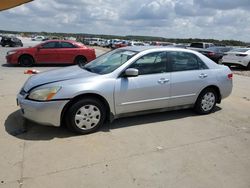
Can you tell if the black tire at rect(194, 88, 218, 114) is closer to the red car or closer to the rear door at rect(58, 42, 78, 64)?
the red car

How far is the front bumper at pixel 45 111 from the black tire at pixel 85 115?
16 cm

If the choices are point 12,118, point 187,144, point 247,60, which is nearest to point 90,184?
point 187,144

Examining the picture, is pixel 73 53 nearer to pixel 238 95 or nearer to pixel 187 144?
pixel 238 95

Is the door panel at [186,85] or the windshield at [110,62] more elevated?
the windshield at [110,62]

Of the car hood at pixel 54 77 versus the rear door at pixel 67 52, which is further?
the rear door at pixel 67 52

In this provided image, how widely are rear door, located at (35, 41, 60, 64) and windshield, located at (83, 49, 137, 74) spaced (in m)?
9.41

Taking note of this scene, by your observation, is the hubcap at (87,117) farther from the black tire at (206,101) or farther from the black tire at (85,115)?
the black tire at (206,101)

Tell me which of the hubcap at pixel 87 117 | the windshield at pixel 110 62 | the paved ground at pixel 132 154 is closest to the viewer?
the paved ground at pixel 132 154

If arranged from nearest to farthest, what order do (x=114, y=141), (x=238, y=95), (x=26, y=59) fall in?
(x=114, y=141)
(x=238, y=95)
(x=26, y=59)

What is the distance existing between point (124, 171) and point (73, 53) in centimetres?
1209

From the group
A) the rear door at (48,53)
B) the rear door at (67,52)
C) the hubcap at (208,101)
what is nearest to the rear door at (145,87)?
the hubcap at (208,101)

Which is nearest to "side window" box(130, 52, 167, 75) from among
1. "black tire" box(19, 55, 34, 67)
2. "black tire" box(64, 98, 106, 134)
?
"black tire" box(64, 98, 106, 134)

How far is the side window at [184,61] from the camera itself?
5.46 m

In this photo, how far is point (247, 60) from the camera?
1617cm
